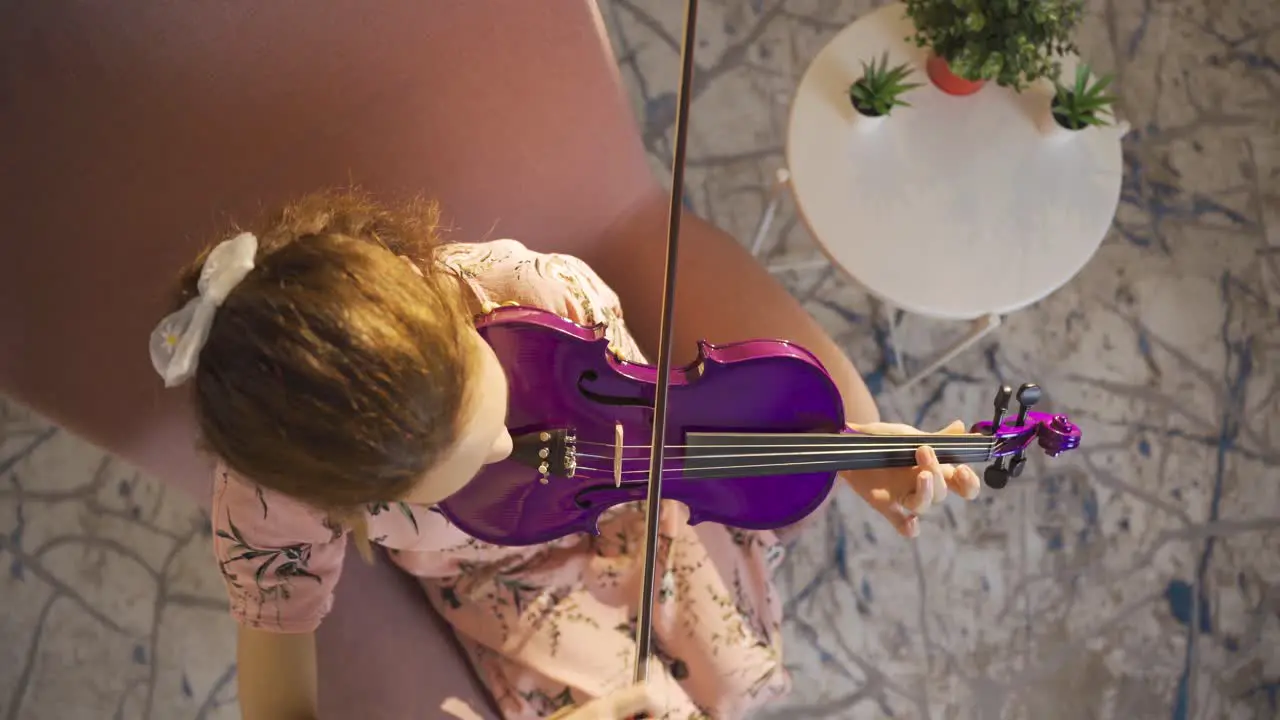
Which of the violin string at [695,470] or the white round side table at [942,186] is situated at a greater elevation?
the white round side table at [942,186]

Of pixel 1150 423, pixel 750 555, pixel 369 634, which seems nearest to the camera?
pixel 369 634

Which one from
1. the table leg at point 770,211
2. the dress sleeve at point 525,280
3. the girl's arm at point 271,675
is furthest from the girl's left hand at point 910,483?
the girl's arm at point 271,675

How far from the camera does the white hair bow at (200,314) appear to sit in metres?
0.50

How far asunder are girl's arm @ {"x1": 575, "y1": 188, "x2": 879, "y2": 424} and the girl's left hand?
0.22 feet

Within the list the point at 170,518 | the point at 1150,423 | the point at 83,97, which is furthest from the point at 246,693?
the point at 1150,423

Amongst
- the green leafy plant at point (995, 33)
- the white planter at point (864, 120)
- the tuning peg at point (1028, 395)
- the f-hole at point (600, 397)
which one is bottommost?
the tuning peg at point (1028, 395)

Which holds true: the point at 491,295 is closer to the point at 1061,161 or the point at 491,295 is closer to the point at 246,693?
the point at 246,693

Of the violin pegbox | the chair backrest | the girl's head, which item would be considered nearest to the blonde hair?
the girl's head

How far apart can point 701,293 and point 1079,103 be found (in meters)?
0.56

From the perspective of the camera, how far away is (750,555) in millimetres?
943

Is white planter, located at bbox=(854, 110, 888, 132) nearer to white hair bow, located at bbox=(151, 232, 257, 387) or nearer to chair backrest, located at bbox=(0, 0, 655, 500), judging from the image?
chair backrest, located at bbox=(0, 0, 655, 500)

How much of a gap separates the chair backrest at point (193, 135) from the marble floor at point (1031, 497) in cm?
64

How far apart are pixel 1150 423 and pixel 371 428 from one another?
136 centimetres

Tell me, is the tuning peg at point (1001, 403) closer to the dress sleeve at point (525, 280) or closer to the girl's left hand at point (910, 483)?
the girl's left hand at point (910, 483)
